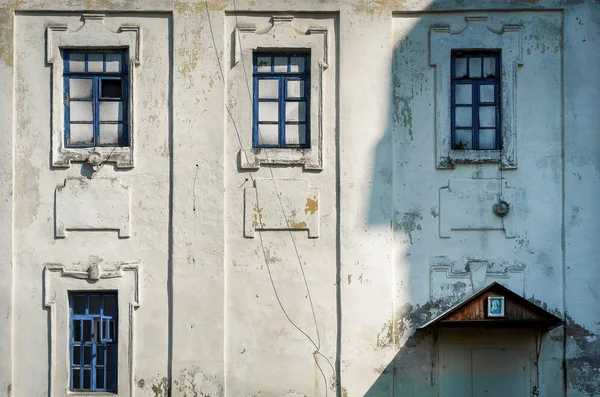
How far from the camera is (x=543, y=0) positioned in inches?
518

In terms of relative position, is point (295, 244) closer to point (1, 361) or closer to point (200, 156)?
point (200, 156)

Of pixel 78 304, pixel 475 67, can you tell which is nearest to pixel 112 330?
pixel 78 304

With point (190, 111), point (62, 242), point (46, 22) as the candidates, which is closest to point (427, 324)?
point (190, 111)

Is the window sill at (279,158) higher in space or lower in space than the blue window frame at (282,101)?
lower

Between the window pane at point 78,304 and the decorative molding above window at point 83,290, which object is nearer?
the decorative molding above window at point 83,290

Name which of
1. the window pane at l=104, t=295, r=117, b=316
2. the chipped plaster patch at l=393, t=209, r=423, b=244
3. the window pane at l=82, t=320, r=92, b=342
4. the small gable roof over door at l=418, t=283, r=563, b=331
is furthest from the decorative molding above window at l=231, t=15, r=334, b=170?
the window pane at l=82, t=320, r=92, b=342

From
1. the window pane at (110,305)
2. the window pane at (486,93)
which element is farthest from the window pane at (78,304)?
the window pane at (486,93)

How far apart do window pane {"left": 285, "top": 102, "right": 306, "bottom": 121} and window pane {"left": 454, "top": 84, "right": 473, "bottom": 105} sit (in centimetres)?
229

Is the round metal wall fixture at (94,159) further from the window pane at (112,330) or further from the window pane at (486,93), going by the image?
the window pane at (486,93)

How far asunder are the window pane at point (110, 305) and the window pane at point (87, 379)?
89 cm

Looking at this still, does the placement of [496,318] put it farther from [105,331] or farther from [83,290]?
[83,290]

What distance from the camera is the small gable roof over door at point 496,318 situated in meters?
12.2

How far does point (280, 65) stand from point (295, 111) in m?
0.73

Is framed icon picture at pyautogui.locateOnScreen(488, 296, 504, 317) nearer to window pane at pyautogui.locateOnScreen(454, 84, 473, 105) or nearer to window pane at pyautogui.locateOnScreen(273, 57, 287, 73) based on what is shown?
window pane at pyautogui.locateOnScreen(454, 84, 473, 105)
